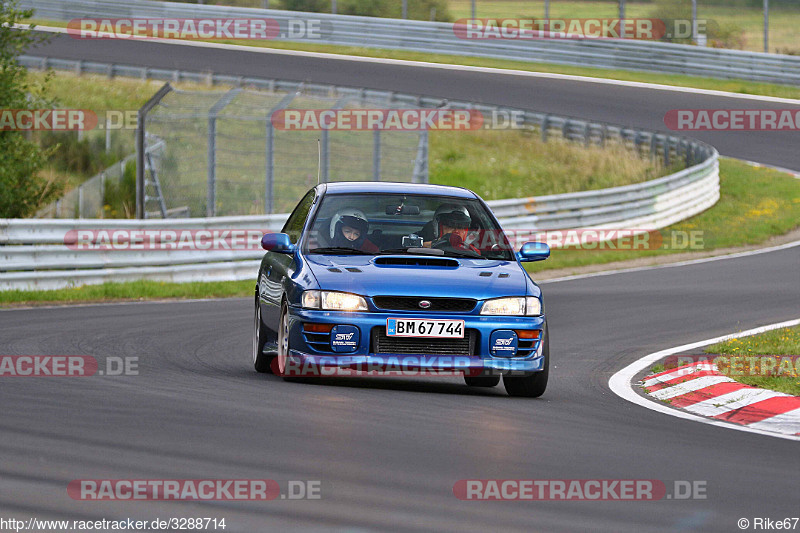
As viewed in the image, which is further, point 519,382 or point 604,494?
point 519,382

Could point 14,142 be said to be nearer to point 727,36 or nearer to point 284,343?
point 284,343

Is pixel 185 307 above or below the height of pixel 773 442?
below

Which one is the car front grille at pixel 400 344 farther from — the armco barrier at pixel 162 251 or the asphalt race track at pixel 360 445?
the armco barrier at pixel 162 251

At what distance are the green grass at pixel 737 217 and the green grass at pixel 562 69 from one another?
7199 millimetres

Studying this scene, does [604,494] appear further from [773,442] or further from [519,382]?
[519,382]

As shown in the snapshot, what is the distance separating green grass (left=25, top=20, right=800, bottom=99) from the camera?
3994cm

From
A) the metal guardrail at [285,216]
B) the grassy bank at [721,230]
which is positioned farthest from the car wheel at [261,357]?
the metal guardrail at [285,216]

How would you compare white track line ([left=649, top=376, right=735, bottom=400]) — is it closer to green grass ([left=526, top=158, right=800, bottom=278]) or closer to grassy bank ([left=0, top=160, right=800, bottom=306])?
grassy bank ([left=0, top=160, right=800, bottom=306])

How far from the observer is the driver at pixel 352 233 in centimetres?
1006

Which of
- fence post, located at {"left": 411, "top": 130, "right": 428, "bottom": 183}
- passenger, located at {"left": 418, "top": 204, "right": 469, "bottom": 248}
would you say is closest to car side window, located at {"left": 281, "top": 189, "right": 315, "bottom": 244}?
passenger, located at {"left": 418, "top": 204, "right": 469, "bottom": 248}

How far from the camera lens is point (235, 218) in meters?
20.4

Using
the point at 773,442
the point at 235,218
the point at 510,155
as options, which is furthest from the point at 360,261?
the point at 510,155

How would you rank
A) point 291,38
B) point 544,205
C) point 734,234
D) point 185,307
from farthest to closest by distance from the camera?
point 291,38 < point 734,234 < point 544,205 < point 185,307

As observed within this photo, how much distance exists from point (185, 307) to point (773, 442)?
31.7 feet
